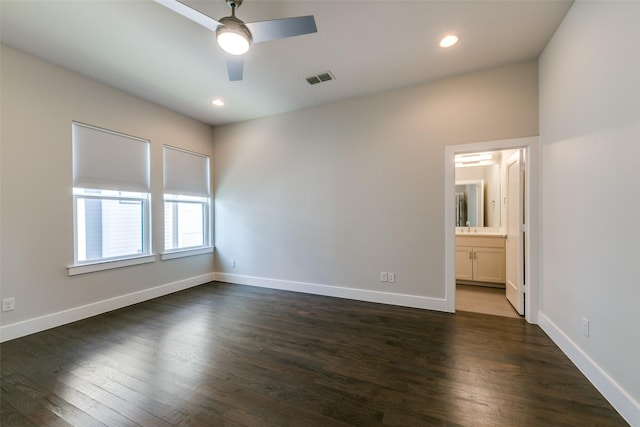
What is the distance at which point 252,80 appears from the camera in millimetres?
3076

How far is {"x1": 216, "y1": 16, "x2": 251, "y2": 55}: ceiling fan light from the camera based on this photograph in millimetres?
1692

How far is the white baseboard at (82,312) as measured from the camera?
247cm

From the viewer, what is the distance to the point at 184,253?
4.20 m

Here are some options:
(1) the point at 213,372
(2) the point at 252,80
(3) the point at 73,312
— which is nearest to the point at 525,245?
(1) the point at 213,372

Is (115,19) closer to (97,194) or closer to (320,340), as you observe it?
(97,194)

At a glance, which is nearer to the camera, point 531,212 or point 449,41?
point 449,41

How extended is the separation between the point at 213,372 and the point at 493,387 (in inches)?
82.2

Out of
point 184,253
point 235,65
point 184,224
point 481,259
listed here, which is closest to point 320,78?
point 235,65

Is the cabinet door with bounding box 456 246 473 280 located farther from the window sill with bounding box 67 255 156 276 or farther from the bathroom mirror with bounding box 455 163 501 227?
the window sill with bounding box 67 255 156 276

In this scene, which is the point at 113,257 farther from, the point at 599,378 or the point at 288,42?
the point at 599,378

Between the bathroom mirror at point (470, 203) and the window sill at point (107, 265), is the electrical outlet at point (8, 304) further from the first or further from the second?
the bathroom mirror at point (470, 203)

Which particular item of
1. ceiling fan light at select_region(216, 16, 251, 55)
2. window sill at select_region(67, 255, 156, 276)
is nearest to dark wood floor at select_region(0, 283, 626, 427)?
window sill at select_region(67, 255, 156, 276)

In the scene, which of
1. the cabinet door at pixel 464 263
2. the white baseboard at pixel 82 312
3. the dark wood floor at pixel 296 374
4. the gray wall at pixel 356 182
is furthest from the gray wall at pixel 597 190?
the white baseboard at pixel 82 312

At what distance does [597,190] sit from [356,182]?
235 cm
